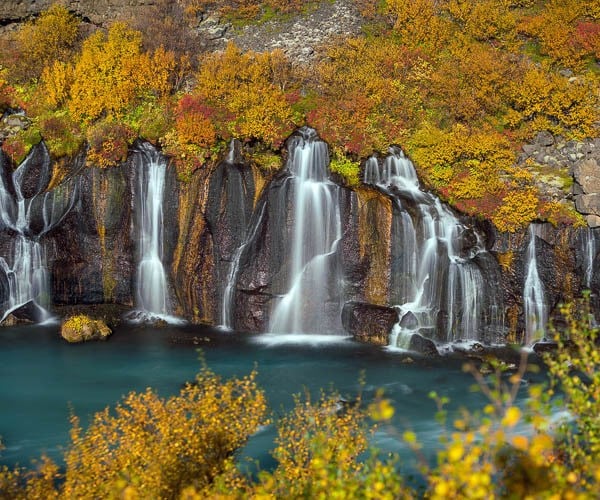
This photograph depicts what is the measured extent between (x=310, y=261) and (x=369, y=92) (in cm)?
1201

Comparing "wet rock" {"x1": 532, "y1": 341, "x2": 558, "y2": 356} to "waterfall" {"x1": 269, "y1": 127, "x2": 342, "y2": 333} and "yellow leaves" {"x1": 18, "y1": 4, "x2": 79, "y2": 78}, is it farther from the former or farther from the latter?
"yellow leaves" {"x1": 18, "y1": 4, "x2": 79, "y2": 78}

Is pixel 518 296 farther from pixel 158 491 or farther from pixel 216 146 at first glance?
pixel 158 491

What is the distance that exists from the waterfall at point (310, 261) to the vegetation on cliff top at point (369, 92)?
88.1 inches

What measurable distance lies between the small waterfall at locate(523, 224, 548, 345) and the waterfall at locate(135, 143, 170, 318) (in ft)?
61.1

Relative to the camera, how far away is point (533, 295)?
27.7 meters

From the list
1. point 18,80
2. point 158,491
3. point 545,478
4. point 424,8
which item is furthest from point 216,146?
point 545,478

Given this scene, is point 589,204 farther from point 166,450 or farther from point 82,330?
point 82,330

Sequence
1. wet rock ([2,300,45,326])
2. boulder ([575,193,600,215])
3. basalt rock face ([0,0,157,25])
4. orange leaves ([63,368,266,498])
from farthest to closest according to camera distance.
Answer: basalt rock face ([0,0,157,25]), wet rock ([2,300,45,326]), boulder ([575,193,600,215]), orange leaves ([63,368,266,498])

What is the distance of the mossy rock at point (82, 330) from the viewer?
29.0m

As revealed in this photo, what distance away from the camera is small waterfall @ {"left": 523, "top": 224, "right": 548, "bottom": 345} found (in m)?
27.3

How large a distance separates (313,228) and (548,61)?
19788 mm

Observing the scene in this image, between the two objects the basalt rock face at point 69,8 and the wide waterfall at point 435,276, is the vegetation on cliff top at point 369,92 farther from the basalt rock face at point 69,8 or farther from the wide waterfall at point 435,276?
the basalt rock face at point 69,8

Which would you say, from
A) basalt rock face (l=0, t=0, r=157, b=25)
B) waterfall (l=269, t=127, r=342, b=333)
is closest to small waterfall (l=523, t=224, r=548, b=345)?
waterfall (l=269, t=127, r=342, b=333)

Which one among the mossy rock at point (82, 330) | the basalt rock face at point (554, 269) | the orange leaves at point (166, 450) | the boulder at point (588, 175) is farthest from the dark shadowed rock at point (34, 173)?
the boulder at point (588, 175)
